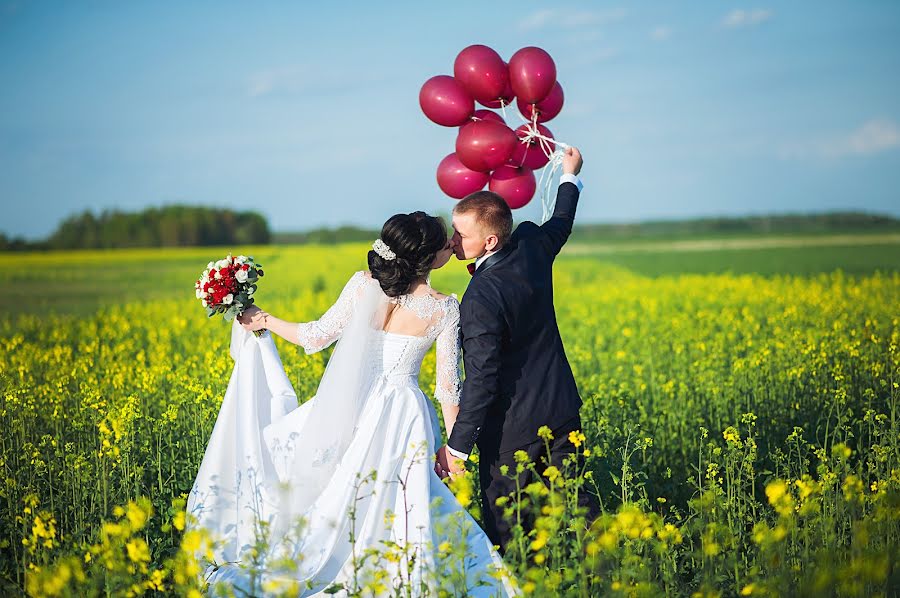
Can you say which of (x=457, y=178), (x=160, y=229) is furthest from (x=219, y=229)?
(x=457, y=178)

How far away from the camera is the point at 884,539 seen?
4.48 metres

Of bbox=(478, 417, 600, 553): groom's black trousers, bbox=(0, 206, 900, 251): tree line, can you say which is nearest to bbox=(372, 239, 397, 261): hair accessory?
bbox=(478, 417, 600, 553): groom's black trousers

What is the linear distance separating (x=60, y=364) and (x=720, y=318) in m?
8.96

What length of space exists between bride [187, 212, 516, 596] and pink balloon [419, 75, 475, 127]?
51.3 inches

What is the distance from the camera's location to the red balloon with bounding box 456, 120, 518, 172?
17.2 feet

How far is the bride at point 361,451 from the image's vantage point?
449 cm

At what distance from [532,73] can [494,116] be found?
0.44 meters

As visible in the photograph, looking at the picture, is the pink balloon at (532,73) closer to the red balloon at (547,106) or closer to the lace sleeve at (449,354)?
the red balloon at (547,106)

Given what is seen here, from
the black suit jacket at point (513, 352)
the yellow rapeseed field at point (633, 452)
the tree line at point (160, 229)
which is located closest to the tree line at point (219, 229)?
the tree line at point (160, 229)

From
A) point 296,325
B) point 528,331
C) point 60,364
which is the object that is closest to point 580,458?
point 528,331

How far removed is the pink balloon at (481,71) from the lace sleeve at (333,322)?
1.50 m

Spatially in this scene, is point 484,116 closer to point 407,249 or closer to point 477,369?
point 407,249

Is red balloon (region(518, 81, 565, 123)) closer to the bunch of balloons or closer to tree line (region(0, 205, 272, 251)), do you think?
the bunch of balloons

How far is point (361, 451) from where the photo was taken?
15.4 ft
